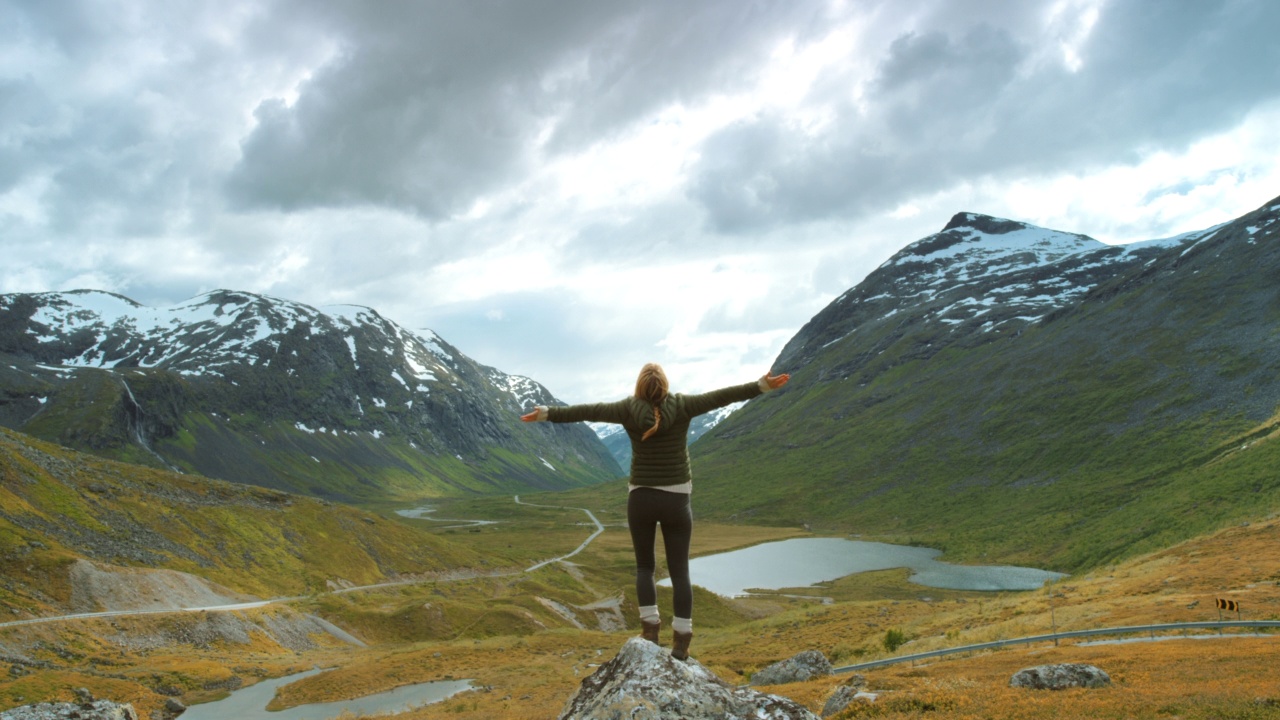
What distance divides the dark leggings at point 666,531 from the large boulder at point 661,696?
805mm

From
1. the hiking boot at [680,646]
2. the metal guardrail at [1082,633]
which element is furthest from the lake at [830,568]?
the hiking boot at [680,646]

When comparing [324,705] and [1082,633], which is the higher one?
[1082,633]

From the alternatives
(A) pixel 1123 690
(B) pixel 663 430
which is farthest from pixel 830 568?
(B) pixel 663 430

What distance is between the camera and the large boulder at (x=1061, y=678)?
18.3 meters

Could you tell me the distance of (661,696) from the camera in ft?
32.9

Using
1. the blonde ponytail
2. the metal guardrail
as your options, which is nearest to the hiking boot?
the blonde ponytail

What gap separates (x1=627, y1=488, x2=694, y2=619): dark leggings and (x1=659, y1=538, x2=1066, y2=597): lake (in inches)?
3788

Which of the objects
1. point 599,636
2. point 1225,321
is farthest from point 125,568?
point 1225,321

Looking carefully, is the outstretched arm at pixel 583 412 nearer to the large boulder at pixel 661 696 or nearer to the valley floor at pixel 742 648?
the large boulder at pixel 661 696

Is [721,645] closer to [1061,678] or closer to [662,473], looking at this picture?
[1061,678]

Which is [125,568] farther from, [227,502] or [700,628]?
[700,628]

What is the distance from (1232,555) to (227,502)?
119239mm

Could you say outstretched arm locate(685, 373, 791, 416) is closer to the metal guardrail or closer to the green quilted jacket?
the green quilted jacket

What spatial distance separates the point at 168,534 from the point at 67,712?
75742 mm
